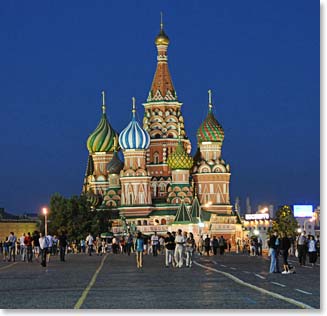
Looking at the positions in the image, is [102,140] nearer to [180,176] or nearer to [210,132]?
[210,132]

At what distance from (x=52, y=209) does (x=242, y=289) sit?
95806mm

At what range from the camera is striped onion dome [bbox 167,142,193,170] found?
135875 mm

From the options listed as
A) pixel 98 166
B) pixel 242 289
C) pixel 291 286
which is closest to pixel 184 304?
pixel 242 289

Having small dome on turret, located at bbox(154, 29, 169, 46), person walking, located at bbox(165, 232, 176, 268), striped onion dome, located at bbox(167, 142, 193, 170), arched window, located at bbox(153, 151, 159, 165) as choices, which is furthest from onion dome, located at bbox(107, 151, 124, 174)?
person walking, located at bbox(165, 232, 176, 268)

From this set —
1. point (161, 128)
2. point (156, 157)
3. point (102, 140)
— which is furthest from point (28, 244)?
point (102, 140)

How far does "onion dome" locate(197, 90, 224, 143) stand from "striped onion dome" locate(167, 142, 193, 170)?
586 cm

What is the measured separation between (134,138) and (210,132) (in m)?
10.1

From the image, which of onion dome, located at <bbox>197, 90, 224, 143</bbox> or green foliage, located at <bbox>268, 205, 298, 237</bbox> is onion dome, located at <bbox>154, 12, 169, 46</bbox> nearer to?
onion dome, located at <bbox>197, 90, 224, 143</bbox>

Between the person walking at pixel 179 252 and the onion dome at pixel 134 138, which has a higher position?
the onion dome at pixel 134 138

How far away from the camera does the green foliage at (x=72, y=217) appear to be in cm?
12062

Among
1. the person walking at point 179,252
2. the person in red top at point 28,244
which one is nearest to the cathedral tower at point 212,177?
the person in red top at point 28,244

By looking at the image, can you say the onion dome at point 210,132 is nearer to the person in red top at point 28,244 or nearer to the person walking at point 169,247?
the person in red top at point 28,244

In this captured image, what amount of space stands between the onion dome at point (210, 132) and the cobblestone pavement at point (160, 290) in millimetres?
103793

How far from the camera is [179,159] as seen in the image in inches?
5344
